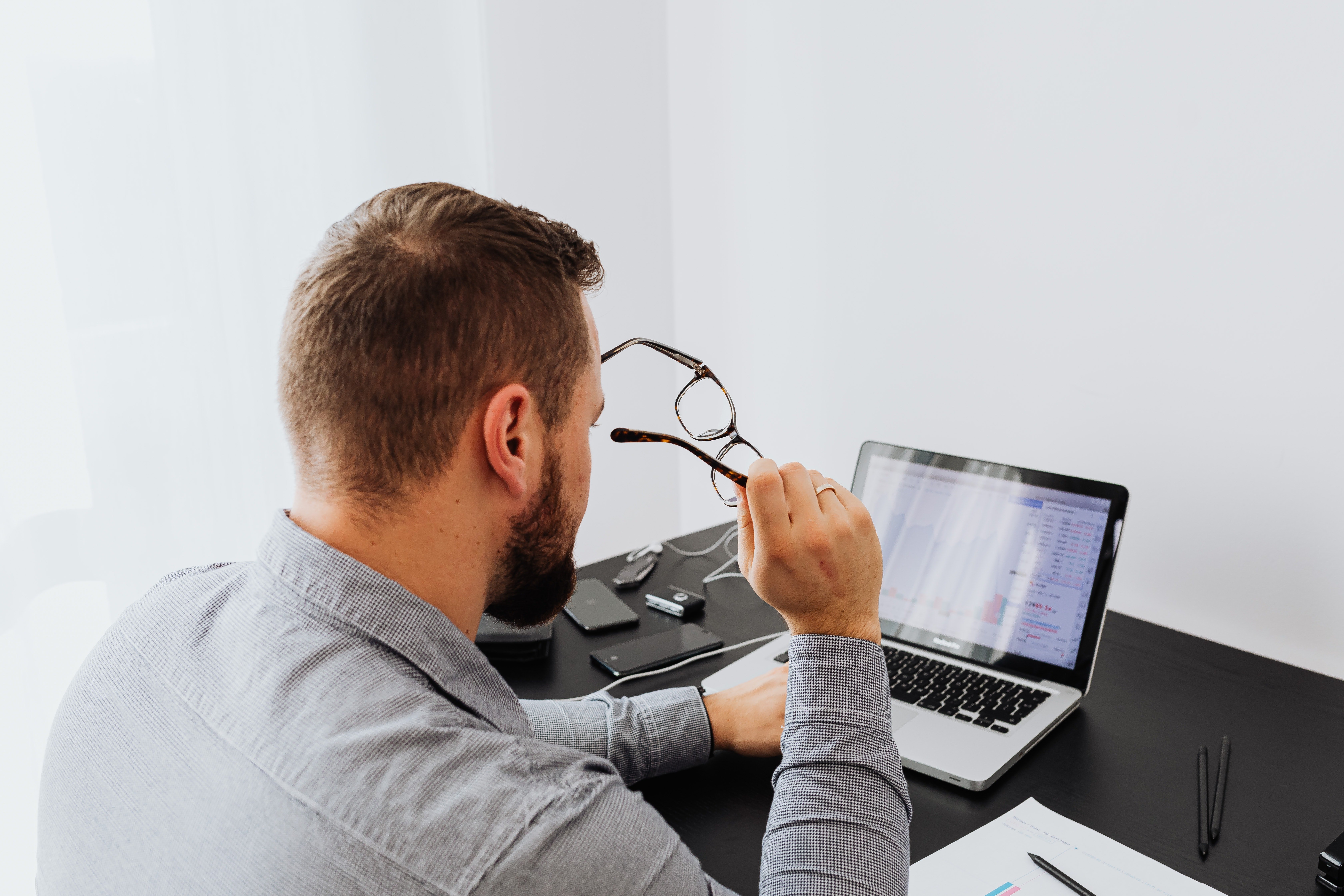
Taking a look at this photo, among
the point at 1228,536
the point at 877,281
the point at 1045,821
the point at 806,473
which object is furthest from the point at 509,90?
the point at 1045,821

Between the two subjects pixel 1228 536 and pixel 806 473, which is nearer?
pixel 806 473

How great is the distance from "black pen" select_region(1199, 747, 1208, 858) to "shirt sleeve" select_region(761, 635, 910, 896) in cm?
27

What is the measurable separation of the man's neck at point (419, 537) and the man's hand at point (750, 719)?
1.13 ft

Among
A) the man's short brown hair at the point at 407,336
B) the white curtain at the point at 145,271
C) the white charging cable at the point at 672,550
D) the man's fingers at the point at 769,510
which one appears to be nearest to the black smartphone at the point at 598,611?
the white charging cable at the point at 672,550

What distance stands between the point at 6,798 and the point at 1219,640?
5.97 ft

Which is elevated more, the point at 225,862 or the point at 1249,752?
the point at 225,862

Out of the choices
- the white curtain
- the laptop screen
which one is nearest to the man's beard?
the laptop screen

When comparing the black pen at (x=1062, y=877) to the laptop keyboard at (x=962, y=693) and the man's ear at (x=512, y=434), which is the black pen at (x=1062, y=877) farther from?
the man's ear at (x=512, y=434)

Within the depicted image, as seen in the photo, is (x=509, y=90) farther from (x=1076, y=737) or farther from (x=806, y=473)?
(x=1076, y=737)

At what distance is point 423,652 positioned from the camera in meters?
0.65

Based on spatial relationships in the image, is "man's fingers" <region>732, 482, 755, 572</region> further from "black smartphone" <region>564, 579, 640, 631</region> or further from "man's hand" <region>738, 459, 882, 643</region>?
"black smartphone" <region>564, 579, 640, 631</region>

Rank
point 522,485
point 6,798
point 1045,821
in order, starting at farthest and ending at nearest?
1. point 6,798
2. point 1045,821
3. point 522,485

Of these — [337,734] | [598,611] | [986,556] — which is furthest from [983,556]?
[337,734]

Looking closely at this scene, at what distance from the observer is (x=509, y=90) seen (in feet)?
6.30
